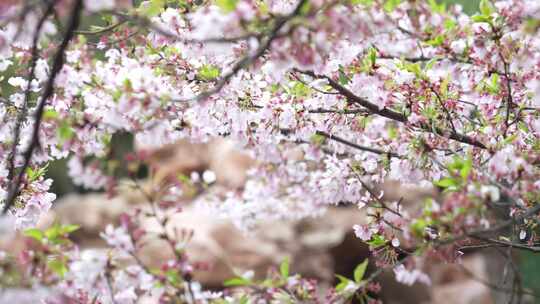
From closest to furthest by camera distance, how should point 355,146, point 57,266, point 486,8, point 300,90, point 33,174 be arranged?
point 57,266 < point 486,8 < point 33,174 < point 300,90 < point 355,146

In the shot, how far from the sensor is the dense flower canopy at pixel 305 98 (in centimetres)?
171

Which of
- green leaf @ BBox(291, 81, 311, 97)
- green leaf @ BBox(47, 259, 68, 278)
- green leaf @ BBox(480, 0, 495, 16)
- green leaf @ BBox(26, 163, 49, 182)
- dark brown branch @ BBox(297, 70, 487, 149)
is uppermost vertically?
green leaf @ BBox(480, 0, 495, 16)

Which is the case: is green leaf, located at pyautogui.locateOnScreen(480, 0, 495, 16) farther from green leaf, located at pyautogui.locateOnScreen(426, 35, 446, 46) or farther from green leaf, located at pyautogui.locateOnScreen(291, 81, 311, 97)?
green leaf, located at pyautogui.locateOnScreen(291, 81, 311, 97)

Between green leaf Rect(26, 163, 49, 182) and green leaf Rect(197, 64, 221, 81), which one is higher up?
green leaf Rect(197, 64, 221, 81)

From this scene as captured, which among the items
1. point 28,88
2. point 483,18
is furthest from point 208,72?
point 483,18

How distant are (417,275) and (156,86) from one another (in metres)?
1.01

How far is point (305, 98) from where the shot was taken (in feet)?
8.57

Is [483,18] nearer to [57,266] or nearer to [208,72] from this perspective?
[208,72]

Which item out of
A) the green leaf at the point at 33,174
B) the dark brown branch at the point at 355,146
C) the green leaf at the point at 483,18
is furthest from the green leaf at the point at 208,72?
the green leaf at the point at 483,18

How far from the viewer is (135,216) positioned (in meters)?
1.72

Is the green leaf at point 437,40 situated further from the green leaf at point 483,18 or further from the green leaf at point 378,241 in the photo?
the green leaf at point 378,241

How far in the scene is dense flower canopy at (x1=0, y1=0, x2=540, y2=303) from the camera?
1.71 meters

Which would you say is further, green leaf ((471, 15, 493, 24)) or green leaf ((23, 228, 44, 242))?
green leaf ((471, 15, 493, 24))

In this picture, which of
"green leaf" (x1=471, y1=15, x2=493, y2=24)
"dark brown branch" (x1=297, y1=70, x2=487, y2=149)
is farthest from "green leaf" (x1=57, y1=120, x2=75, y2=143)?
"green leaf" (x1=471, y1=15, x2=493, y2=24)
